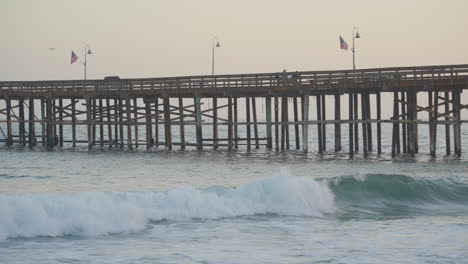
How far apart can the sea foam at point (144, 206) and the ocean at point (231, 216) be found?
1.2 inches

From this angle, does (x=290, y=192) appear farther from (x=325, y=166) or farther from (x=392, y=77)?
(x=392, y=77)

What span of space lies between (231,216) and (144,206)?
224 centimetres

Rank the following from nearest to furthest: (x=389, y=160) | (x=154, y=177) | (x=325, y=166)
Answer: (x=154, y=177) → (x=325, y=166) → (x=389, y=160)

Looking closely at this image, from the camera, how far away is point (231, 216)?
21203 millimetres

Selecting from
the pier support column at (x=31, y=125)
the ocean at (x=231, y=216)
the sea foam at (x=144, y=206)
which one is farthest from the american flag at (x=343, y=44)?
the sea foam at (x=144, y=206)

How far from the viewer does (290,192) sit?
75.9 feet

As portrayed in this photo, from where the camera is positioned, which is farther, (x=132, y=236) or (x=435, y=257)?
(x=132, y=236)

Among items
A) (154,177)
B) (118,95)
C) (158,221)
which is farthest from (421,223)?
(118,95)

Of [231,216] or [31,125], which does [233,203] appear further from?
[31,125]

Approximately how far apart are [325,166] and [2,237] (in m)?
20.2

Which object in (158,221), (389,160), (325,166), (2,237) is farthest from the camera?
(389,160)

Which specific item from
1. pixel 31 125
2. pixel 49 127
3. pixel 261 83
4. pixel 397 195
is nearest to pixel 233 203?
pixel 397 195

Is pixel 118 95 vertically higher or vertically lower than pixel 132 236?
higher

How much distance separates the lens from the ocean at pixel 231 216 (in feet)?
53.0
